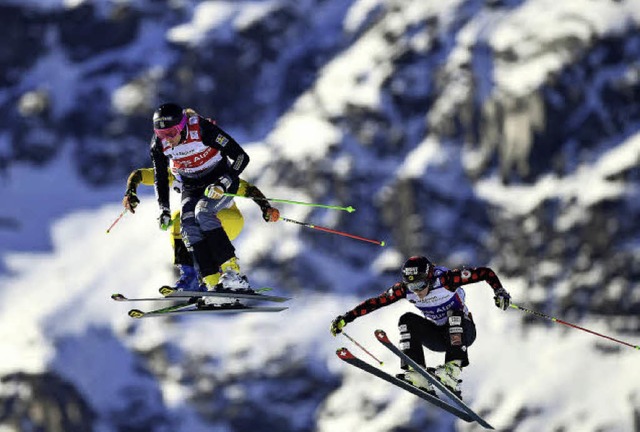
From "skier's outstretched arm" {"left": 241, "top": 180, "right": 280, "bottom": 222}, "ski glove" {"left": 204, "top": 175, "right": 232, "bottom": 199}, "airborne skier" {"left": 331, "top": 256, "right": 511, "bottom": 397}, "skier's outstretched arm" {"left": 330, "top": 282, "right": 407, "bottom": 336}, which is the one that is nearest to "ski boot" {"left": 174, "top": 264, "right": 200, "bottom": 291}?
"skier's outstretched arm" {"left": 241, "top": 180, "right": 280, "bottom": 222}

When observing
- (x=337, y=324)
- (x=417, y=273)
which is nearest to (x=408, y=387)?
(x=337, y=324)

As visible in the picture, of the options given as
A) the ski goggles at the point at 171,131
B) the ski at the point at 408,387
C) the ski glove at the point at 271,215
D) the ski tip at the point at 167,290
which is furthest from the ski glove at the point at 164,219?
the ski at the point at 408,387

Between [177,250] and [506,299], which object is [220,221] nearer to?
[177,250]

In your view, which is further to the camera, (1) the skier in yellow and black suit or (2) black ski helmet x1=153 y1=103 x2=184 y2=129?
(1) the skier in yellow and black suit

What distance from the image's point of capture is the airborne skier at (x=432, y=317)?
28719 mm

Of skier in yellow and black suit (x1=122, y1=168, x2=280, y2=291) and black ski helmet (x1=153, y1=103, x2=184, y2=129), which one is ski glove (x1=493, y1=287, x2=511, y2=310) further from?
black ski helmet (x1=153, y1=103, x2=184, y2=129)

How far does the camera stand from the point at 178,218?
99.9 ft

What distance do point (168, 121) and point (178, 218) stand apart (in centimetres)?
281

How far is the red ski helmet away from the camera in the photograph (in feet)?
93.5

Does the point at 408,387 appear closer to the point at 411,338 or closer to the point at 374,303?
the point at 411,338

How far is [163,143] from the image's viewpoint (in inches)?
1154

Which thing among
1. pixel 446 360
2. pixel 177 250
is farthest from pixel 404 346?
pixel 177 250

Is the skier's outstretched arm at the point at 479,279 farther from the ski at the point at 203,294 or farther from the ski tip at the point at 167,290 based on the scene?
the ski tip at the point at 167,290

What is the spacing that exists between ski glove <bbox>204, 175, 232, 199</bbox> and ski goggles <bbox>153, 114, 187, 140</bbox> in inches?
53.1
